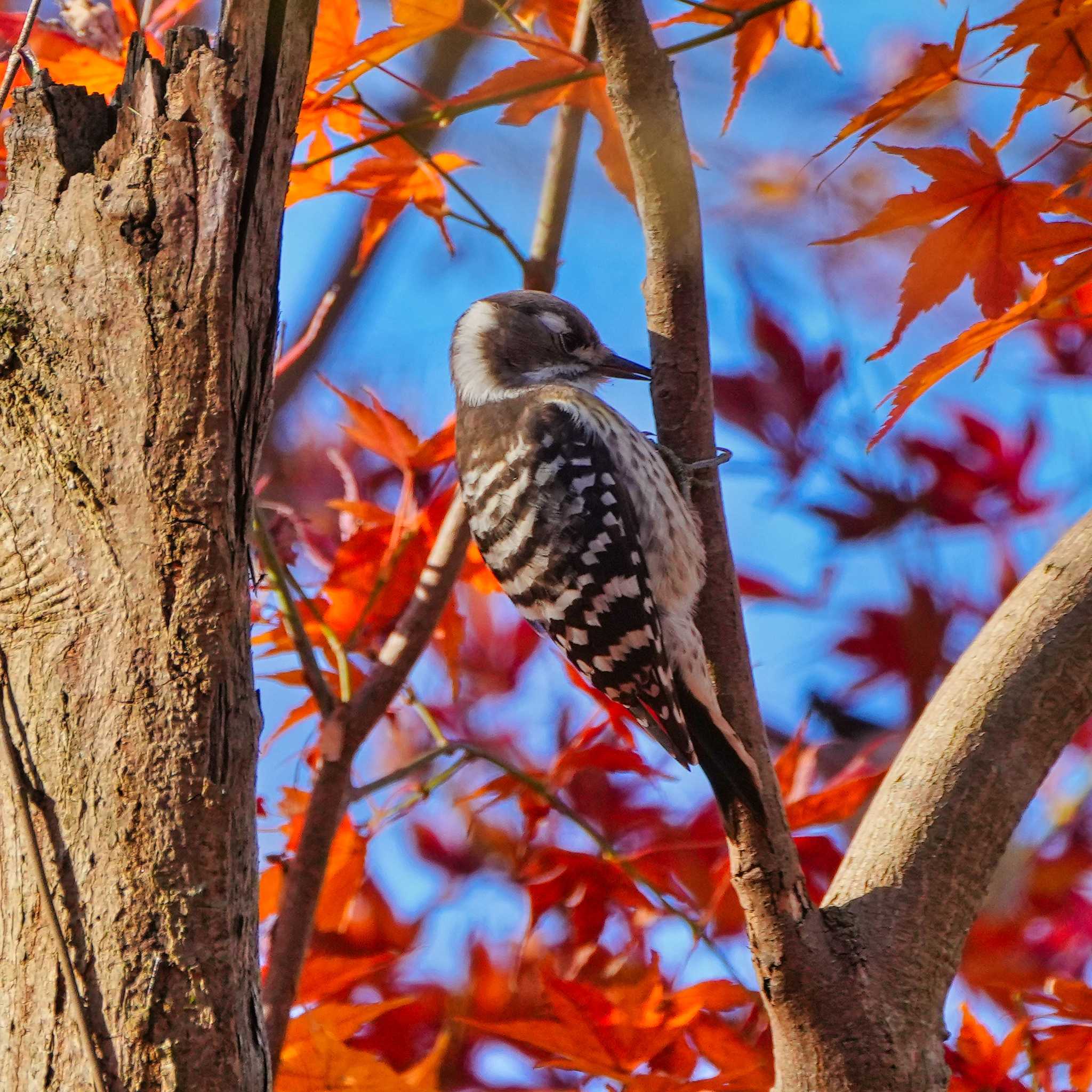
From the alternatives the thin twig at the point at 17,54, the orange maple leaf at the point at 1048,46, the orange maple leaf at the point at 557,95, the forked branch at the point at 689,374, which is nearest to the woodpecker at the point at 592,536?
the forked branch at the point at 689,374

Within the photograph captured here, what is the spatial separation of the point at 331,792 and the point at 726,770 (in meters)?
0.89

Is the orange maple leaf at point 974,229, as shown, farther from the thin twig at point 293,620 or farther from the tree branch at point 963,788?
the thin twig at point 293,620

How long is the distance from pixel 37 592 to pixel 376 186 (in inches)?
60.5

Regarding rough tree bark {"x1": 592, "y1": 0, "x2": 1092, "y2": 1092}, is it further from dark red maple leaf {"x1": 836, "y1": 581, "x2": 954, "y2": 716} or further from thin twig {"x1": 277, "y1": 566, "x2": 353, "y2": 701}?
dark red maple leaf {"x1": 836, "y1": 581, "x2": 954, "y2": 716}

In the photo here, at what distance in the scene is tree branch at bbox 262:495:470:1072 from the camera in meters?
2.52

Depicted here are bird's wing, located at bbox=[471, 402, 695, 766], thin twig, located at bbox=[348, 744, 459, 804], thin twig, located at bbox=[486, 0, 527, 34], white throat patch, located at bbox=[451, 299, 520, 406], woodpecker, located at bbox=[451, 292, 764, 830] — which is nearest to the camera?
thin twig, located at bbox=[486, 0, 527, 34]

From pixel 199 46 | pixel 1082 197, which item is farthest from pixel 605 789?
pixel 199 46

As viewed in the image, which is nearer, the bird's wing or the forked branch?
the forked branch

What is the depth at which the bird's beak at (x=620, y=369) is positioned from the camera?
3.97 m

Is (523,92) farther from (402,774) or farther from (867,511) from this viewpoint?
(867,511)

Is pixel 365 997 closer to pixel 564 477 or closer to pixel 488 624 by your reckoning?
pixel 488 624

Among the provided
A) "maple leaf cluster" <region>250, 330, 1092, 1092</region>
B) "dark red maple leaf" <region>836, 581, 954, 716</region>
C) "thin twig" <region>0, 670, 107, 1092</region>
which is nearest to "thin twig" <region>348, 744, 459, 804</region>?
"maple leaf cluster" <region>250, 330, 1092, 1092</region>

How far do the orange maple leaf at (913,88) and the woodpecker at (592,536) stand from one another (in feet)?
3.59

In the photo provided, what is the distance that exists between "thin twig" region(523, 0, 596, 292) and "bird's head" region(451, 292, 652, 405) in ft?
2.13
